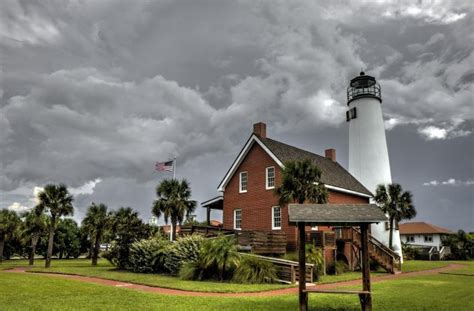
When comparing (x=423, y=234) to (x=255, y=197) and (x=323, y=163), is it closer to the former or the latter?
(x=323, y=163)


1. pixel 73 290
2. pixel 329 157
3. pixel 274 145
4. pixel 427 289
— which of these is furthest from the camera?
pixel 329 157

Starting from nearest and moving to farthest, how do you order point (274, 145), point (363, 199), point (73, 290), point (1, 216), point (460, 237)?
1. point (73, 290)
2. point (274, 145)
3. point (363, 199)
4. point (1, 216)
5. point (460, 237)

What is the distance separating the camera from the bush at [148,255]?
74.8 feet

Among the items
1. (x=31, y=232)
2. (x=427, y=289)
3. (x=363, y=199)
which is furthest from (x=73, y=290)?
(x=31, y=232)

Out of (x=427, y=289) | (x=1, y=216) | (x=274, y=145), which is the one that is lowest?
(x=427, y=289)

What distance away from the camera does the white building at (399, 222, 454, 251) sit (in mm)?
60594

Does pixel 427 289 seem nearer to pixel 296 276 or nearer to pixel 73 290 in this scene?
pixel 296 276

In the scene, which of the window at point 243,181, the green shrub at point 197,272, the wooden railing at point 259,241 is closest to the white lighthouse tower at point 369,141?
the window at point 243,181

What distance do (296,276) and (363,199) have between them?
16.8m

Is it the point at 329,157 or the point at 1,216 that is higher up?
the point at 329,157

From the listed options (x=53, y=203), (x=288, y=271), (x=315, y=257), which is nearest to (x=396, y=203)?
(x=315, y=257)

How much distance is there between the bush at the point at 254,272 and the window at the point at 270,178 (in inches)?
379

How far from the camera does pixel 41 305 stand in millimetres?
11094

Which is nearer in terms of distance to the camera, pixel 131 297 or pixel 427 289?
pixel 131 297
